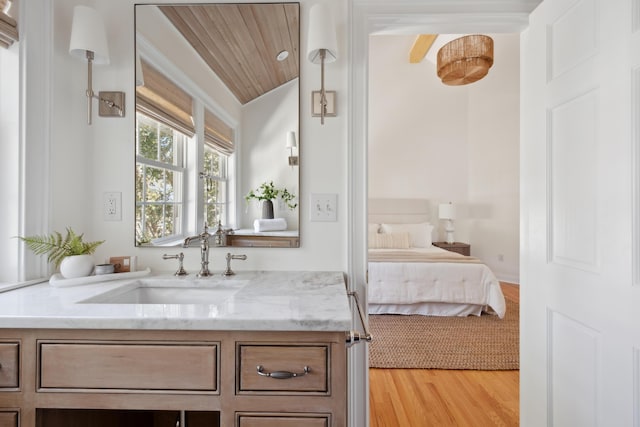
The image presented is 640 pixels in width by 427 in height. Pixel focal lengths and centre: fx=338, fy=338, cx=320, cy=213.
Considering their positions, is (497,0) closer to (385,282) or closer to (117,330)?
(117,330)

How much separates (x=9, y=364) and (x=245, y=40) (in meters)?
1.43

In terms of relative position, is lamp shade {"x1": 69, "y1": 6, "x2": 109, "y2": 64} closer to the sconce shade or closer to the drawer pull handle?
the sconce shade

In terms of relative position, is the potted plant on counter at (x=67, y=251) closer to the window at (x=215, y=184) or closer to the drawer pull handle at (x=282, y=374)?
the window at (x=215, y=184)

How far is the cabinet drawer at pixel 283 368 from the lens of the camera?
2.89 ft

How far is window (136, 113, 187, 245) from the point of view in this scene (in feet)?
5.02

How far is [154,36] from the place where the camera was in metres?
1.52

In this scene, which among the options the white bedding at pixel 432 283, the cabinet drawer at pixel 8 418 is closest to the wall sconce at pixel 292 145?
the cabinet drawer at pixel 8 418

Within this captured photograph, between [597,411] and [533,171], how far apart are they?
0.90 metres

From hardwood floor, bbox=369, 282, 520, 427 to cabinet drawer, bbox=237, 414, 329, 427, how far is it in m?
1.14

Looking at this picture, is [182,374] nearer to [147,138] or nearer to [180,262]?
[180,262]

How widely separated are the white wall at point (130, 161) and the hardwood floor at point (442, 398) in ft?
3.40

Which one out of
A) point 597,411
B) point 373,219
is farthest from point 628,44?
point 373,219

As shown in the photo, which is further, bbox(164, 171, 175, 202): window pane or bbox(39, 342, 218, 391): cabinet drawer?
bbox(164, 171, 175, 202): window pane

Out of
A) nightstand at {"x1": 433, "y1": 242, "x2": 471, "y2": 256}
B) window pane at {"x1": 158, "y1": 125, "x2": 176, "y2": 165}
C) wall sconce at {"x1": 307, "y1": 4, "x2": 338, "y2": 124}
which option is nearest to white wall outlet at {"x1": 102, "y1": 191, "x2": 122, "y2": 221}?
window pane at {"x1": 158, "y1": 125, "x2": 176, "y2": 165}
